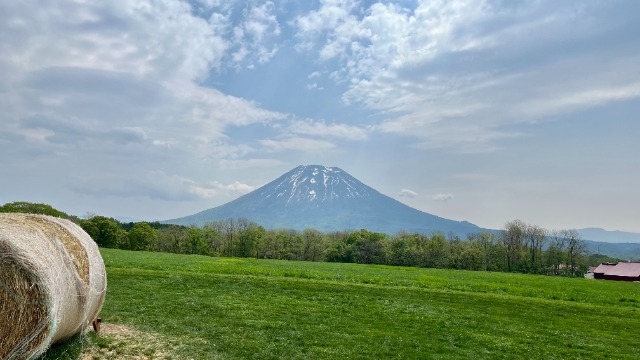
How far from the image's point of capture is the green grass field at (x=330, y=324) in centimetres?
1227

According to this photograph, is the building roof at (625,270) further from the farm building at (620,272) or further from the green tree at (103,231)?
the green tree at (103,231)

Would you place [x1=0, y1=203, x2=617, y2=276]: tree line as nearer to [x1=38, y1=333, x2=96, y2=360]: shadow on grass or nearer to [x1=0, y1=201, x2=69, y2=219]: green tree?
[x1=0, y1=201, x2=69, y2=219]: green tree

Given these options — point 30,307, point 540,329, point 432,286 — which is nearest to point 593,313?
point 540,329

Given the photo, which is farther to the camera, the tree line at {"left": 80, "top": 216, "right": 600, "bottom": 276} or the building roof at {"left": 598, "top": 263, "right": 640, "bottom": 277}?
the tree line at {"left": 80, "top": 216, "right": 600, "bottom": 276}

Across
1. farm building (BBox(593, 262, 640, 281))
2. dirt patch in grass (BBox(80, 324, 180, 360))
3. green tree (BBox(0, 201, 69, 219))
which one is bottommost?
dirt patch in grass (BBox(80, 324, 180, 360))

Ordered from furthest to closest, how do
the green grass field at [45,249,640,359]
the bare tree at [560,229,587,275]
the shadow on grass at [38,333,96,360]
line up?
the bare tree at [560,229,587,275], the green grass field at [45,249,640,359], the shadow on grass at [38,333,96,360]

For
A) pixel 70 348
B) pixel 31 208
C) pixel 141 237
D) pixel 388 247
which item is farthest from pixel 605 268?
pixel 31 208

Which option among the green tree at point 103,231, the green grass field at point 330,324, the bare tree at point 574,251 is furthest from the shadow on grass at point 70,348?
the bare tree at point 574,251

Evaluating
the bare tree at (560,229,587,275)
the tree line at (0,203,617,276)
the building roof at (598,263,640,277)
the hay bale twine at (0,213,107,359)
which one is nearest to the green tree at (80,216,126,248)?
the tree line at (0,203,617,276)

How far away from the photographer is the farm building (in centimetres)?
7181

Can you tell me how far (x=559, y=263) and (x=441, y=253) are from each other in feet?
82.8

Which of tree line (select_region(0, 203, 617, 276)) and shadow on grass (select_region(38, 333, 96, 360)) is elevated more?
tree line (select_region(0, 203, 617, 276))

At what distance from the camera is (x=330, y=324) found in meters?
15.4

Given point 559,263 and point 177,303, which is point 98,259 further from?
point 559,263
